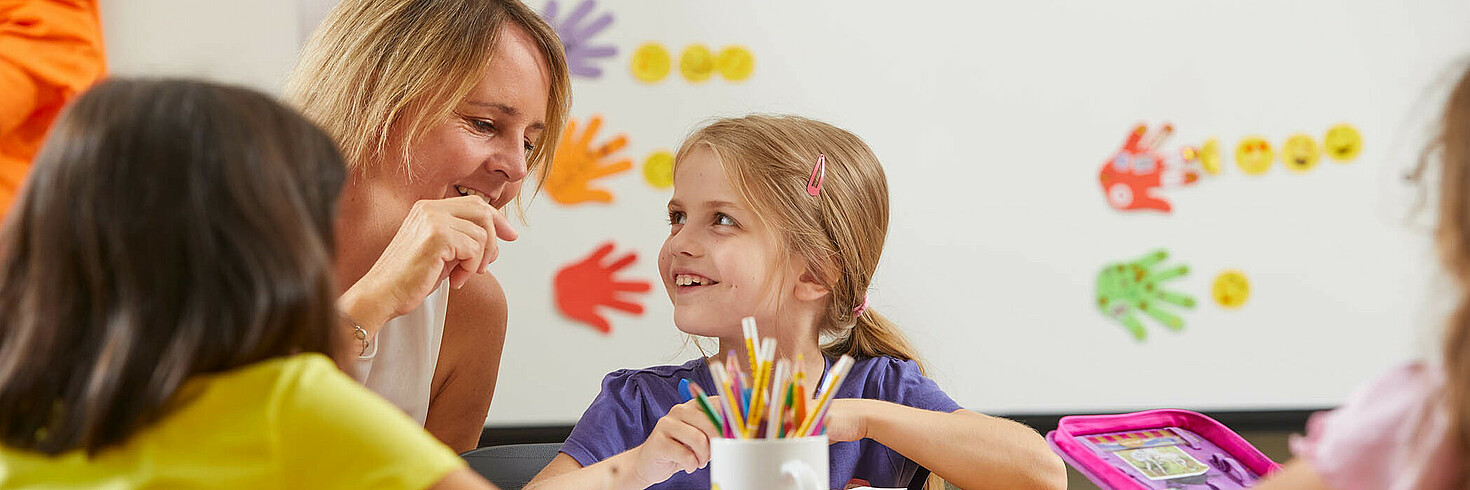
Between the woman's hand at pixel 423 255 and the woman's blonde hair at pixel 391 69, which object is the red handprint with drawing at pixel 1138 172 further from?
the woman's hand at pixel 423 255

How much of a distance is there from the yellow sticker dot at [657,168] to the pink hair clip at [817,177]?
2.48ft

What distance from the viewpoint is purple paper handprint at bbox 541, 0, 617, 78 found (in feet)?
6.45

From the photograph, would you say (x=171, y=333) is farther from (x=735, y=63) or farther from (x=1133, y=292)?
(x=1133, y=292)

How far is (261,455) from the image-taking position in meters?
0.52

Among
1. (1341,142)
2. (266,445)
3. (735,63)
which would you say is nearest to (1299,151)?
(1341,142)

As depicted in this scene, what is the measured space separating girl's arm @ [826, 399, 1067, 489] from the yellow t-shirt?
563mm

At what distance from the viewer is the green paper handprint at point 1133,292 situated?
2.03 m

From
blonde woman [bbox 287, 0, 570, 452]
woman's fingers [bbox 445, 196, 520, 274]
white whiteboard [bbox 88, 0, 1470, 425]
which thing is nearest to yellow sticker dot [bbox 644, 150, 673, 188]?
white whiteboard [bbox 88, 0, 1470, 425]

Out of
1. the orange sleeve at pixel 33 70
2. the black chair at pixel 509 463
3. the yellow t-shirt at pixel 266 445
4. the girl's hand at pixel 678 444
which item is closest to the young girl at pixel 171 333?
the yellow t-shirt at pixel 266 445

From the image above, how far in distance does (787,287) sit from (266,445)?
0.77m

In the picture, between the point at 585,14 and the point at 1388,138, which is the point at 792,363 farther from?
the point at 1388,138

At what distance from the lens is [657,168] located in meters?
1.97

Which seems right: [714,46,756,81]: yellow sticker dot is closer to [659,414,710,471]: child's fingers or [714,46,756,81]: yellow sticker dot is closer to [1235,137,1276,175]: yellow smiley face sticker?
[1235,137,1276,175]: yellow smiley face sticker

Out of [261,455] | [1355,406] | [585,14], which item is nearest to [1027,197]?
[585,14]
